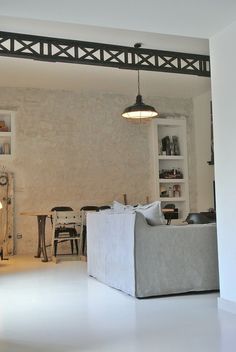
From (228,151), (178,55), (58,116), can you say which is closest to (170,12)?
(228,151)

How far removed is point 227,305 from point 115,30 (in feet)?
12.6

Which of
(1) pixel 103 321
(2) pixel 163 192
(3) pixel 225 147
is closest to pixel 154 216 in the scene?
(3) pixel 225 147

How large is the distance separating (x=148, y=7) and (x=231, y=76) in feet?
3.16

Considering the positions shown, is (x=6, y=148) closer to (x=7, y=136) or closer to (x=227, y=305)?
(x=7, y=136)

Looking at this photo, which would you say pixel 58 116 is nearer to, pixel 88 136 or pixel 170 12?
pixel 88 136

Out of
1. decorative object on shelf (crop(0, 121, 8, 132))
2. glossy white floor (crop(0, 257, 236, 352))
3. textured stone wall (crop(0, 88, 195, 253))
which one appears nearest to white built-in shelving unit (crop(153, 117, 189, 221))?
textured stone wall (crop(0, 88, 195, 253))

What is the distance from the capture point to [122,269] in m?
4.71

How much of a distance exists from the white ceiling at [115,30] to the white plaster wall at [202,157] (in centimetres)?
47

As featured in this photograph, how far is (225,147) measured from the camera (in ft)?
13.0

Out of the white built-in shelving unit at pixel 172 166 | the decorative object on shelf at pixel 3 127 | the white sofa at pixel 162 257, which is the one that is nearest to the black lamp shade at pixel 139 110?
the white sofa at pixel 162 257

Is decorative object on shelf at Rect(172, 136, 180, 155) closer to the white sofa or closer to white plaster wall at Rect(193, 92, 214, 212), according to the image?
white plaster wall at Rect(193, 92, 214, 212)

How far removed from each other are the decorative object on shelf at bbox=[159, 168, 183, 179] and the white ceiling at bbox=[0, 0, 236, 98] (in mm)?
1746

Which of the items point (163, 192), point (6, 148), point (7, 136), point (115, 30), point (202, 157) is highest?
point (115, 30)

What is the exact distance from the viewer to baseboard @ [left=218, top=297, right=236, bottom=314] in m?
3.82
